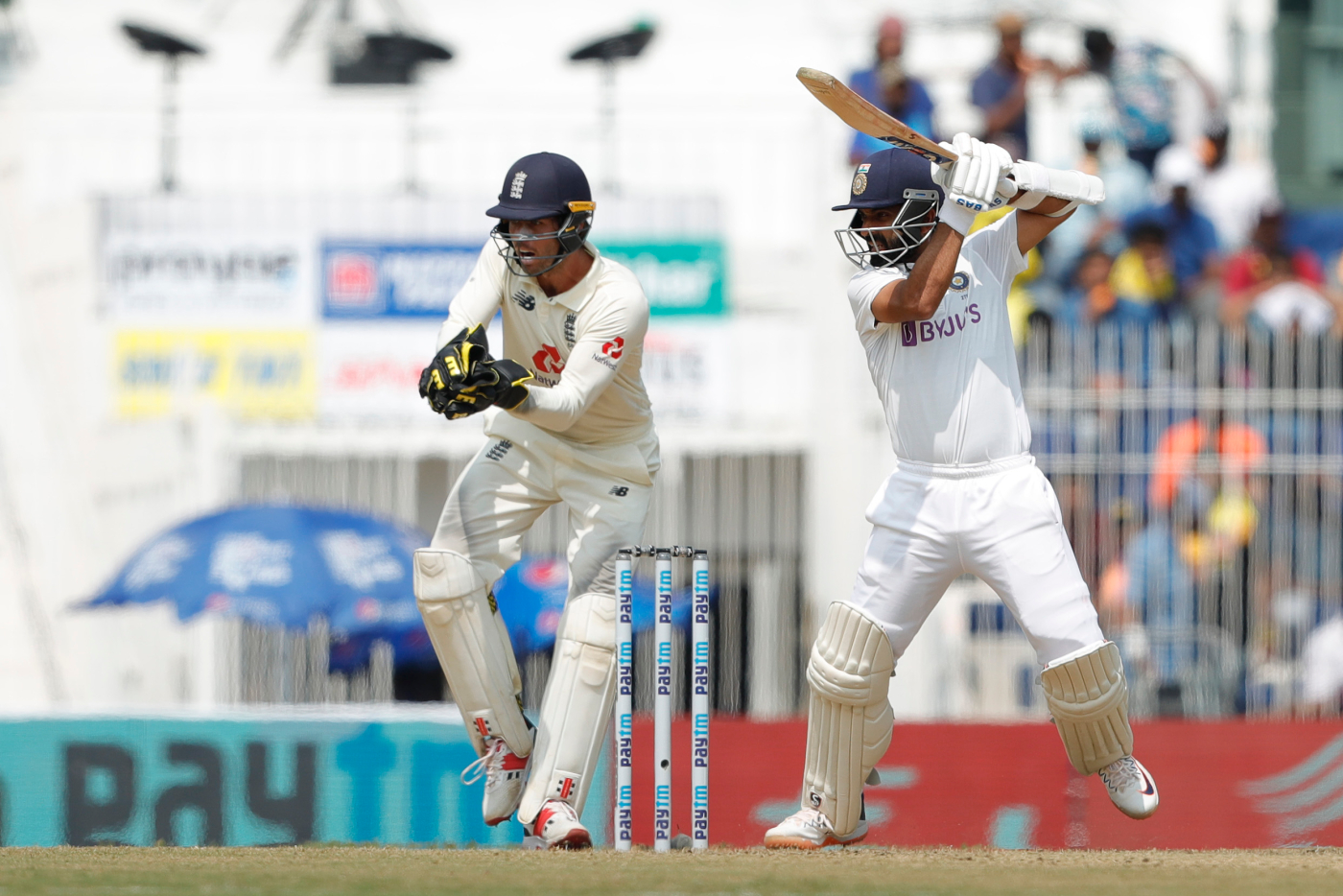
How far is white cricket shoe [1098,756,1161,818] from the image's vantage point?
5.61 meters

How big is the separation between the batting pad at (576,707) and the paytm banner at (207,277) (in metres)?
8.64

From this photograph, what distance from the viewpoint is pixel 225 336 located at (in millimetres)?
14289

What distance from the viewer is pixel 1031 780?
7.75 m

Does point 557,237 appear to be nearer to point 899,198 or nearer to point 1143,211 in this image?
point 899,198

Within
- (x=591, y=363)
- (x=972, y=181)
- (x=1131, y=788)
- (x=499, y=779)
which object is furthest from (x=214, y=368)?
(x=1131, y=788)

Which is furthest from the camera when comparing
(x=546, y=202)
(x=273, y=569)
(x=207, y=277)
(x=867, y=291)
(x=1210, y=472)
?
(x=207, y=277)

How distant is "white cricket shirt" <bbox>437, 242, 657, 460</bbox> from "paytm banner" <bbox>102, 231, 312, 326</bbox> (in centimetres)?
829

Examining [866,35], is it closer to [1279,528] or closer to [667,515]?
[667,515]

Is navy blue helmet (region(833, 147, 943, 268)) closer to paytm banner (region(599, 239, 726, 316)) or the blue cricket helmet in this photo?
the blue cricket helmet

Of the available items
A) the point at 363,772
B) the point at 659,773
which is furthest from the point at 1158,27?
the point at 659,773

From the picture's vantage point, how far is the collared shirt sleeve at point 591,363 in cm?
572

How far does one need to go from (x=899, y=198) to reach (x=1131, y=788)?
77.6 inches

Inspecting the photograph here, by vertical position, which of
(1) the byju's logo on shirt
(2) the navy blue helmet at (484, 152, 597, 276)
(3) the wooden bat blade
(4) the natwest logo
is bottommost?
(4) the natwest logo

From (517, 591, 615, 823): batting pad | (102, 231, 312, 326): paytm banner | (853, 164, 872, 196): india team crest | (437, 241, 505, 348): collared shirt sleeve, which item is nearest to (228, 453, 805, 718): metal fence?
(102, 231, 312, 326): paytm banner
